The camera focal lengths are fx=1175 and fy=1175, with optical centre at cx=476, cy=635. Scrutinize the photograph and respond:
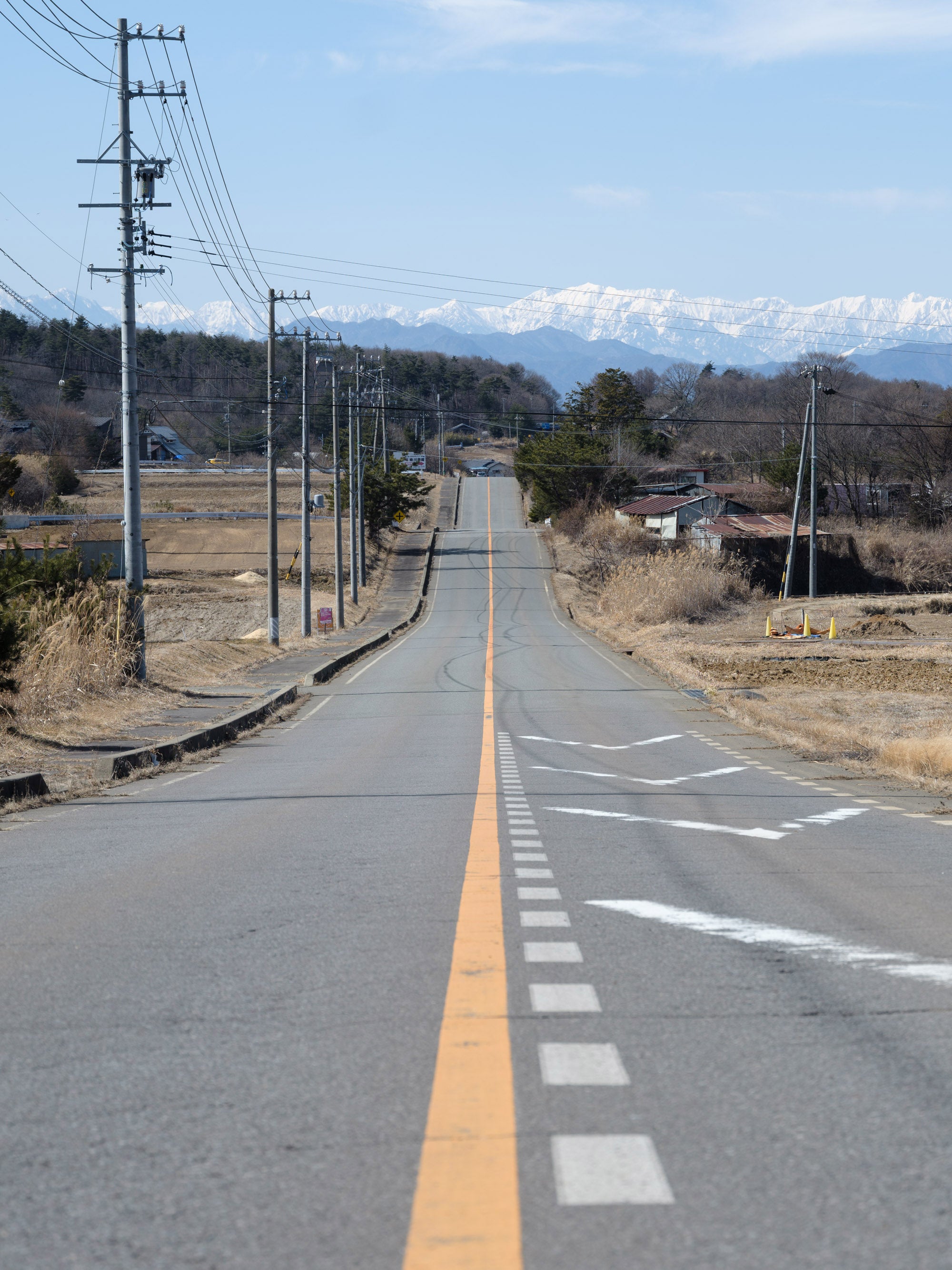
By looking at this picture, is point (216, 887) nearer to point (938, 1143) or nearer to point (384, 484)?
point (938, 1143)

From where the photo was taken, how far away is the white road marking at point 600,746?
17141 mm

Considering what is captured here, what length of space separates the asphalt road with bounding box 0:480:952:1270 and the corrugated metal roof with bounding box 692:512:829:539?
70.0 m

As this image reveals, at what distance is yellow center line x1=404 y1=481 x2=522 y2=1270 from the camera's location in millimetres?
2604

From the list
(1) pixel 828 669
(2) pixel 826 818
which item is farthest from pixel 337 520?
(2) pixel 826 818

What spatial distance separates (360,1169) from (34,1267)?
0.80 meters

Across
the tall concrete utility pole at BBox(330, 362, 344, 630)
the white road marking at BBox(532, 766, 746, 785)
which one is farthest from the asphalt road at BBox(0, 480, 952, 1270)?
the tall concrete utility pole at BBox(330, 362, 344, 630)

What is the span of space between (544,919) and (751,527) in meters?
78.9

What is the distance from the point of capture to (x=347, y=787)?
12172 mm

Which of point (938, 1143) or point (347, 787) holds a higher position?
point (938, 1143)

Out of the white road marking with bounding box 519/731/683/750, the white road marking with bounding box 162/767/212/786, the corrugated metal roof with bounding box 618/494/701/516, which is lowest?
the white road marking with bounding box 519/731/683/750

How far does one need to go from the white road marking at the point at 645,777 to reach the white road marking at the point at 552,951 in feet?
24.2

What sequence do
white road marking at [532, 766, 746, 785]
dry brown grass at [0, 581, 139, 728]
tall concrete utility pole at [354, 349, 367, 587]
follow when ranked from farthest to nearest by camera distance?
tall concrete utility pole at [354, 349, 367, 587] < dry brown grass at [0, 581, 139, 728] < white road marking at [532, 766, 746, 785]

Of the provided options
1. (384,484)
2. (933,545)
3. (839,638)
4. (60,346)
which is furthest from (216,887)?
(60,346)

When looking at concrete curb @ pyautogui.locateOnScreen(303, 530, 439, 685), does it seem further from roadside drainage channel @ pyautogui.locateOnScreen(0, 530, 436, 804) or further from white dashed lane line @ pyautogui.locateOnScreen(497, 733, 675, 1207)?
white dashed lane line @ pyautogui.locateOnScreen(497, 733, 675, 1207)
